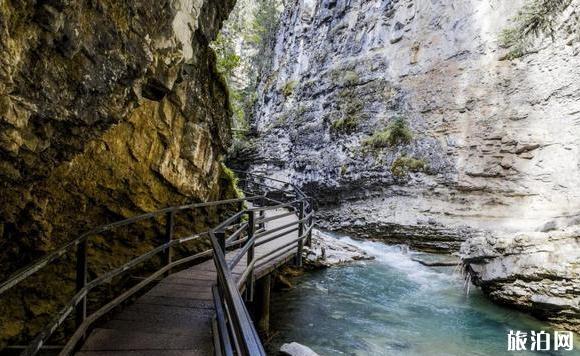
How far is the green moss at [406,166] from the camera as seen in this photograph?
51.2 ft

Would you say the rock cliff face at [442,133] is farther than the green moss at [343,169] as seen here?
No

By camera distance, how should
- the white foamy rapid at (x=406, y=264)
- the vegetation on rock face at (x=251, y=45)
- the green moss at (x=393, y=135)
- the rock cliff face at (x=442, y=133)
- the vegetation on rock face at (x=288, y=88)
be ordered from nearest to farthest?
the white foamy rapid at (x=406, y=264) → the rock cliff face at (x=442, y=133) → the green moss at (x=393, y=135) → the vegetation on rock face at (x=288, y=88) → the vegetation on rock face at (x=251, y=45)

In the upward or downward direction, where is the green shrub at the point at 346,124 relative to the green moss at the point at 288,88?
downward

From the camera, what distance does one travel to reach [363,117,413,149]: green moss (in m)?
16.6

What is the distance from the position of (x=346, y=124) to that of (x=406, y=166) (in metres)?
4.42

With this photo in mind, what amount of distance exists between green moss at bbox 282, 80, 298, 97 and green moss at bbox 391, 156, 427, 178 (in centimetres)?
1052

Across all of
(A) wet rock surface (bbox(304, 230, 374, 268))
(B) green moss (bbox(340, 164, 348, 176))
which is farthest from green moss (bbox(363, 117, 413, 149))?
(A) wet rock surface (bbox(304, 230, 374, 268))

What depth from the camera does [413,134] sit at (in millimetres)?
16500

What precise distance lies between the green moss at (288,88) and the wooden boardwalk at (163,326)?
2067 centimetres

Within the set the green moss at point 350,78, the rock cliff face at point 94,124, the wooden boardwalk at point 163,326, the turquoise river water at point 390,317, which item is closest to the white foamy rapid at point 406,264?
the turquoise river water at point 390,317

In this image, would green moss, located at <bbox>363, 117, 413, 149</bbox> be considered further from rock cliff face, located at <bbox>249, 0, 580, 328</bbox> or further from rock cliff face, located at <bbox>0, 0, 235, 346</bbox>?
rock cliff face, located at <bbox>0, 0, 235, 346</bbox>

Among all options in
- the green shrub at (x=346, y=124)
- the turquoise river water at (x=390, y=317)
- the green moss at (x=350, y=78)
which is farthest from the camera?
the green moss at (x=350, y=78)

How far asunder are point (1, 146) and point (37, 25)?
98cm

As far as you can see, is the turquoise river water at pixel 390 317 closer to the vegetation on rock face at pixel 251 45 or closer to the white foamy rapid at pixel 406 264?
the white foamy rapid at pixel 406 264
